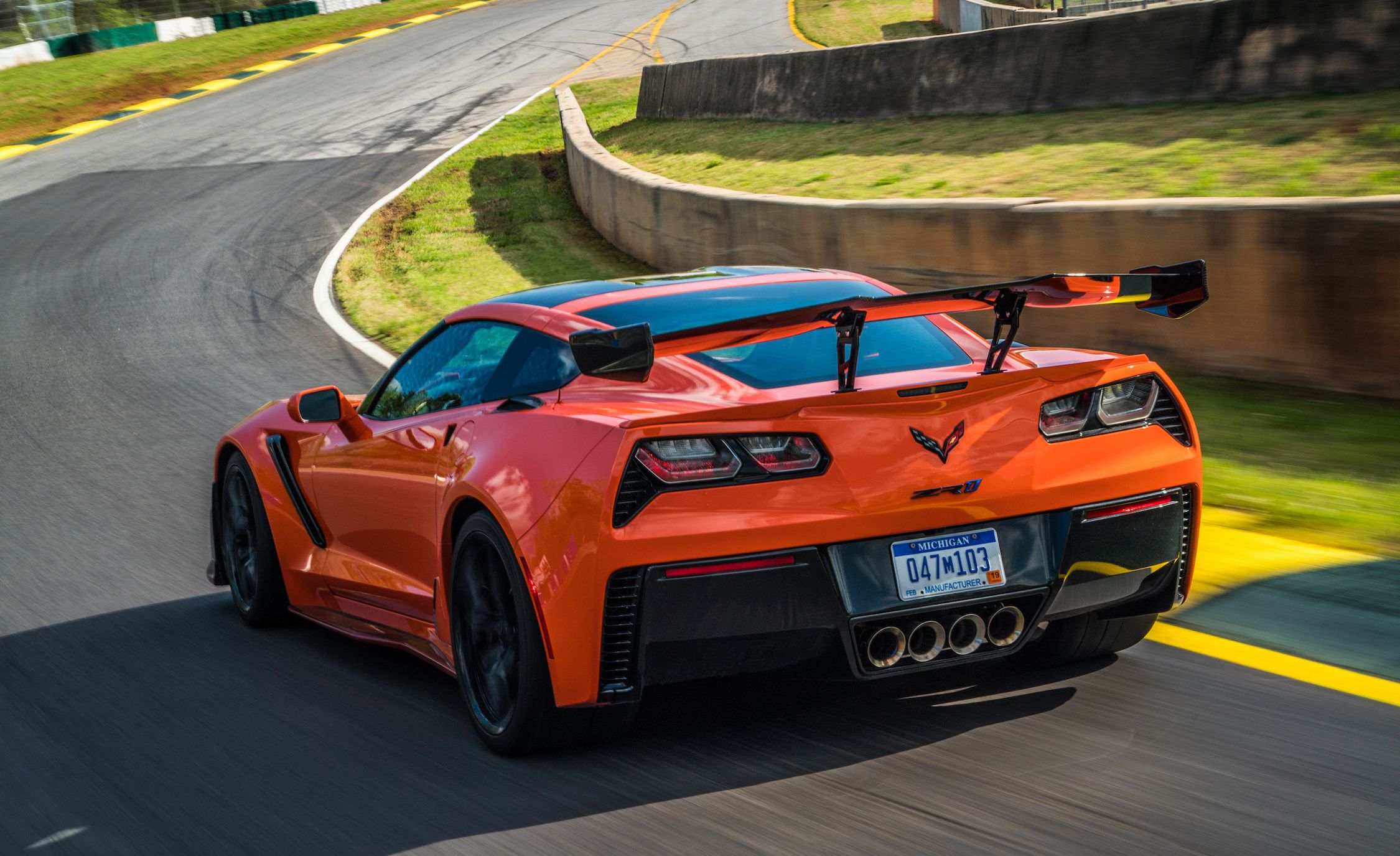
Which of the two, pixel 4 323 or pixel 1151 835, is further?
pixel 4 323

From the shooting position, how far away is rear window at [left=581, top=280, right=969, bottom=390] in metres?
4.41

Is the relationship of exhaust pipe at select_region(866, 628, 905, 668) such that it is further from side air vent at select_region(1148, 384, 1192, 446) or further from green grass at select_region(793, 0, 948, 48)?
green grass at select_region(793, 0, 948, 48)

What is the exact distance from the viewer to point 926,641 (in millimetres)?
3924

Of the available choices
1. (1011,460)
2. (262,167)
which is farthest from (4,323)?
(1011,460)

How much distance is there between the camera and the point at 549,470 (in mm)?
3957

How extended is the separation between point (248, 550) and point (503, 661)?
7.59 feet

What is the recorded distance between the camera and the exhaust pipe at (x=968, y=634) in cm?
393

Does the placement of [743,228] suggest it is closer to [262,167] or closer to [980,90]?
[980,90]

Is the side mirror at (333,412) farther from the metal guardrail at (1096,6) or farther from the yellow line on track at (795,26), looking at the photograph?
the yellow line on track at (795,26)

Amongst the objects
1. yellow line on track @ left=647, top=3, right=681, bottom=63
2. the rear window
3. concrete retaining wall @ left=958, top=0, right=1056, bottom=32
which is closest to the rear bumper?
the rear window

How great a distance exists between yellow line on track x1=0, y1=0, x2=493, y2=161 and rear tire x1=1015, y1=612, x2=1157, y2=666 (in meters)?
28.3

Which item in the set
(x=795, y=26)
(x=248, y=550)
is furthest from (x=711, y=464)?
(x=795, y=26)

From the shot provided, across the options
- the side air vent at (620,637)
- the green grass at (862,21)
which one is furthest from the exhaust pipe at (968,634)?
the green grass at (862,21)

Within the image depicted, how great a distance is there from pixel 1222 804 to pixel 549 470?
1.83 meters
